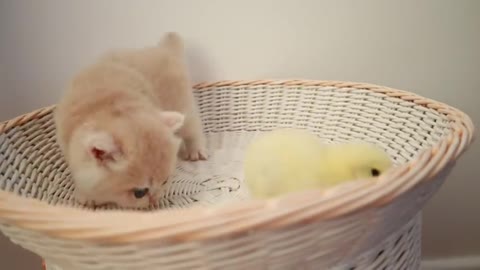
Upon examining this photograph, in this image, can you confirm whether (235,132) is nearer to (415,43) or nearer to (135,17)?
(135,17)

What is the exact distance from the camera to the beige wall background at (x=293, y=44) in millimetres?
1167

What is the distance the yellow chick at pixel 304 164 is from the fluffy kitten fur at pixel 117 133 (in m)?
0.22

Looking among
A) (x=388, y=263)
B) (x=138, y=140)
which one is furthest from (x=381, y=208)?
(x=138, y=140)

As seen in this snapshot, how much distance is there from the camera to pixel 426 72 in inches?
46.9

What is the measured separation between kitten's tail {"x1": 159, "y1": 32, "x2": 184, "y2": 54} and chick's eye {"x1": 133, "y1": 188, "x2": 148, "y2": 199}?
44 centimetres

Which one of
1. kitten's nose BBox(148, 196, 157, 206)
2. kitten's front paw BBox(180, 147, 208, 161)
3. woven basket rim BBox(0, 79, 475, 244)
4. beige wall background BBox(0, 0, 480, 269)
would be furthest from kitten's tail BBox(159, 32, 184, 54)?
woven basket rim BBox(0, 79, 475, 244)

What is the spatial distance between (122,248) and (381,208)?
11.1 inches

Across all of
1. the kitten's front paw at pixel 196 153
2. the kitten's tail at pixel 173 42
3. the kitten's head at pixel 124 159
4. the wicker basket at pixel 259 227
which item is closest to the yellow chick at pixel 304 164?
the wicker basket at pixel 259 227

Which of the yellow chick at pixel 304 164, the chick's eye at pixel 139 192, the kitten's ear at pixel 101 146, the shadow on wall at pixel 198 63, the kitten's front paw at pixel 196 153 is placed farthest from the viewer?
the shadow on wall at pixel 198 63

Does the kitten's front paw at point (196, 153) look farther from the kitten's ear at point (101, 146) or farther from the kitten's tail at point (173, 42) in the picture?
the kitten's ear at point (101, 146)

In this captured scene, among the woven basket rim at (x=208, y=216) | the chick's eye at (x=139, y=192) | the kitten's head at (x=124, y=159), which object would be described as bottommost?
the chick's eye at (x=139, y=192)

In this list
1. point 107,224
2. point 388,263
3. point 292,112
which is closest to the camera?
point 107,224

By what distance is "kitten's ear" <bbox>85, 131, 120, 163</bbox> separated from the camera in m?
0.74

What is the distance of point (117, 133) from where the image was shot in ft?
2.54
